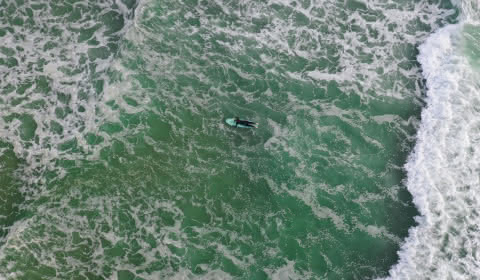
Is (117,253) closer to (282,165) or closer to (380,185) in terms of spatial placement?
(282,165)

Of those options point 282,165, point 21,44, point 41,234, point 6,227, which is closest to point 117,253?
point 41,234

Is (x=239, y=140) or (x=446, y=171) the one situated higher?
(x=446, y=171)

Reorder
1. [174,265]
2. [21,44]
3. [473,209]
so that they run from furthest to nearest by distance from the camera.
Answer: [21,44], [473,209], [174,265]
